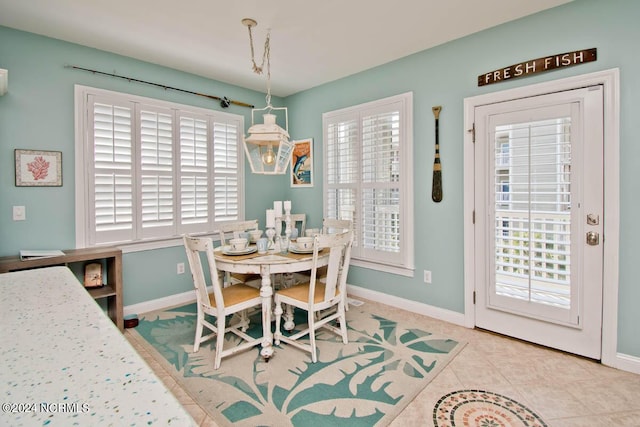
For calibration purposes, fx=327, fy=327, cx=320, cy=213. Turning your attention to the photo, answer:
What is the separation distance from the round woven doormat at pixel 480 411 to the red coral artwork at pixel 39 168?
361cm

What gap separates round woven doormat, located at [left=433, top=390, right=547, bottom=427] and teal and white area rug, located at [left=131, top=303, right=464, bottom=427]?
200 millimetres

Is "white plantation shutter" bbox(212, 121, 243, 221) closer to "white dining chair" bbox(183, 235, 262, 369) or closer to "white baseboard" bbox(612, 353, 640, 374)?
"white dining chair" bbox(183, 235, 262, 369)

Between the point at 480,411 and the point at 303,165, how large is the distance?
3425mm

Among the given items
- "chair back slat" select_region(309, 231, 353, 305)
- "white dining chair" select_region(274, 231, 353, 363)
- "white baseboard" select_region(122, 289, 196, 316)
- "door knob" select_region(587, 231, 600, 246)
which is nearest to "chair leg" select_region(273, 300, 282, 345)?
"white dining chair" select_region(274, 231, 353, 363)

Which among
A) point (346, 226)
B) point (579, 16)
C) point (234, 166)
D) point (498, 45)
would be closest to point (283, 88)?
point (234, 166)

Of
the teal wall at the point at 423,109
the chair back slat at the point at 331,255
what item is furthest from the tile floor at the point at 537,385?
the chair back slat at the point at 331,255

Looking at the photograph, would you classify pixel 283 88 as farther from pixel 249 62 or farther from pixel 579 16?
pixel 579 16

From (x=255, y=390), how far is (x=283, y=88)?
3.63 metres

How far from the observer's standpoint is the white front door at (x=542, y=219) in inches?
95.3

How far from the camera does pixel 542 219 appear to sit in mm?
2602

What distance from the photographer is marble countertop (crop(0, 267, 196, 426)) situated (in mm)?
485

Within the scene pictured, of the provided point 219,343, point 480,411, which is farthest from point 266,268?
point 480,411

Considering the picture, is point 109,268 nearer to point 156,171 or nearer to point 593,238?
point 156,171

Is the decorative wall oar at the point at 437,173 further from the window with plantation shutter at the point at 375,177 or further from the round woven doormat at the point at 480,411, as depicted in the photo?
the round woven doormat at the point at 480,411
